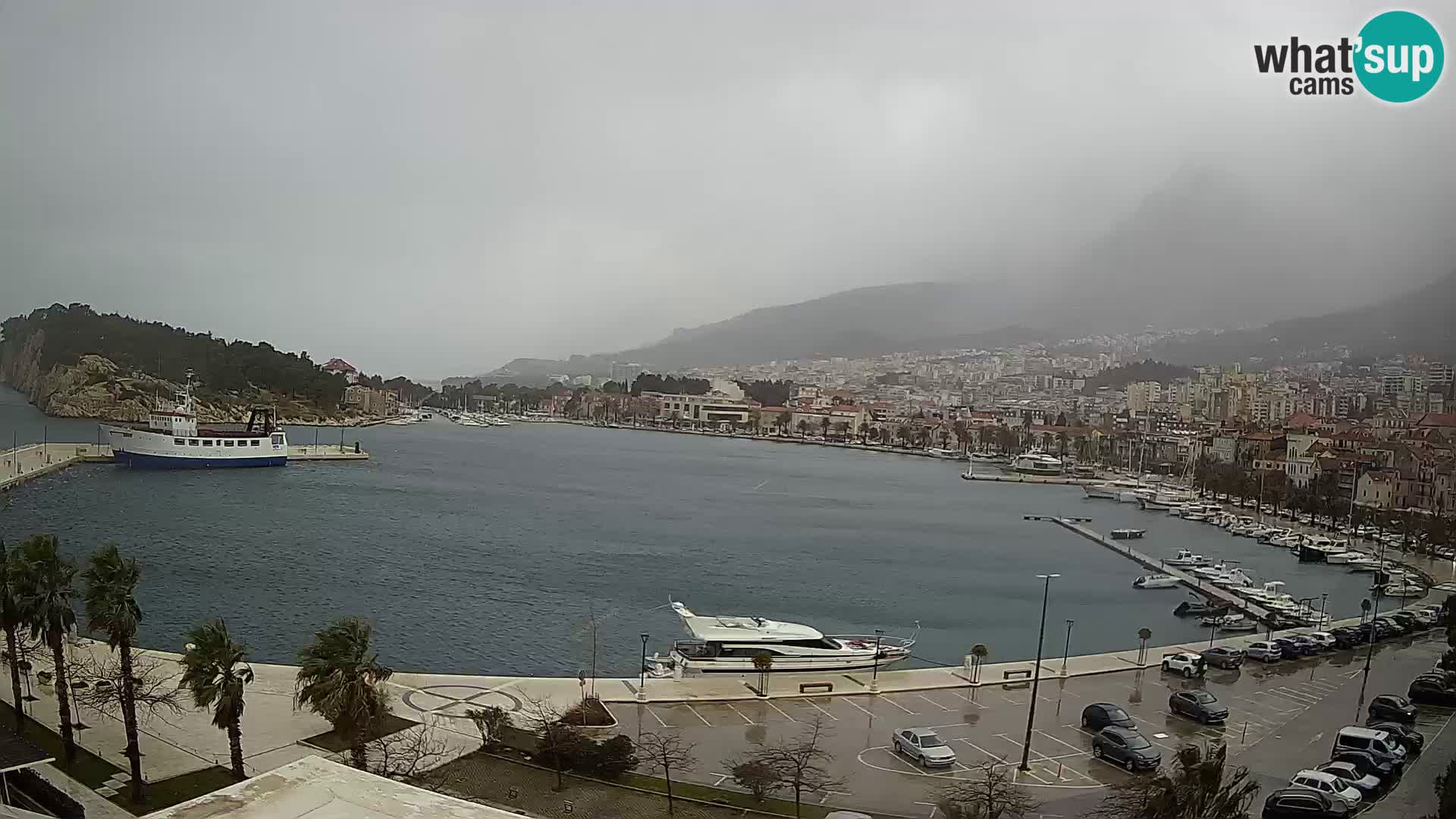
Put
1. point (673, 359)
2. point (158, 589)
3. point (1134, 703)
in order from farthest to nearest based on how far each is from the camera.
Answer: point (673, 359) → point (158, 589) → point (1134, 703)

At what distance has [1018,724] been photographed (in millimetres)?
8875

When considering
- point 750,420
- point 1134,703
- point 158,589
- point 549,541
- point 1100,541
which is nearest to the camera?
point 1134,703

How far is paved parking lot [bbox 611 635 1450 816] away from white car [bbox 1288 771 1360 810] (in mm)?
572

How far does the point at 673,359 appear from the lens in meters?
146

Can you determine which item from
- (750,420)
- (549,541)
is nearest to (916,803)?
(549,541)

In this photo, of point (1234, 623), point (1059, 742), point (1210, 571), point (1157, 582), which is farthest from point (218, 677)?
point (1210, 571)

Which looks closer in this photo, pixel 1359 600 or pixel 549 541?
pixel 1359 600

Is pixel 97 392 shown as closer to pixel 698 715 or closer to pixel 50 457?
pixel 50 457

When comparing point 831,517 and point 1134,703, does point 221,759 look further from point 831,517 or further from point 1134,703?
point 831,517

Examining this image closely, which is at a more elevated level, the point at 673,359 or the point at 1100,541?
the point at 673,359

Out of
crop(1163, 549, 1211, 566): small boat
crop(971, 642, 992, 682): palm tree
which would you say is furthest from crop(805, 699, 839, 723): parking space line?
crop(1163, 549, 1211, 566): small boat

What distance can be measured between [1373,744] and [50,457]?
114ft

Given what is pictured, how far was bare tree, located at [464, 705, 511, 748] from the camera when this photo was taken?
7473mm

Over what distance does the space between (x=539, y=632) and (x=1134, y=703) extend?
311 inches
